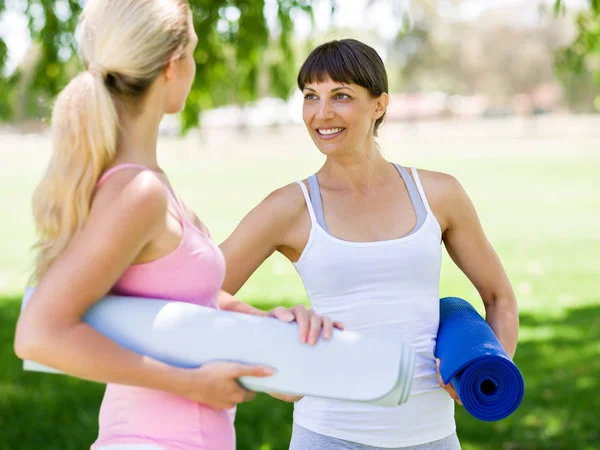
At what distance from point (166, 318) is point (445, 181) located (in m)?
1.26

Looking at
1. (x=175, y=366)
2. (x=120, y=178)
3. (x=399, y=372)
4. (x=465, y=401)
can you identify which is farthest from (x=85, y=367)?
(x=465, y=401)

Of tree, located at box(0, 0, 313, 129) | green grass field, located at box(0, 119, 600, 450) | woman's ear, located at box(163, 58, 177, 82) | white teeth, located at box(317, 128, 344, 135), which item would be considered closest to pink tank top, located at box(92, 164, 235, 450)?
woman's ear, located at box(163, 58, 177, 82)

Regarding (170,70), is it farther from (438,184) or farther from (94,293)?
(438,184)

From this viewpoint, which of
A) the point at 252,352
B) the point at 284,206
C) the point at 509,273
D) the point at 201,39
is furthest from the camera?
the point at 509,273

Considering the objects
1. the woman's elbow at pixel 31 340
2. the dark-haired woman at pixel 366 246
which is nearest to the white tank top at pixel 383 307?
the dark-haired woman at pixel 366 246

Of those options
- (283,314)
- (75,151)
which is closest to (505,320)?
(283,314)

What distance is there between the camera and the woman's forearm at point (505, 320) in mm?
2742

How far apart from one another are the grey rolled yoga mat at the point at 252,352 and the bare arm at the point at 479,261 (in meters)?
1.03

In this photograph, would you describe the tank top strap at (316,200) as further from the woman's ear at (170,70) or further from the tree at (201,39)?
the tree at (201,39)

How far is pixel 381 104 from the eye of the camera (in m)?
2.86

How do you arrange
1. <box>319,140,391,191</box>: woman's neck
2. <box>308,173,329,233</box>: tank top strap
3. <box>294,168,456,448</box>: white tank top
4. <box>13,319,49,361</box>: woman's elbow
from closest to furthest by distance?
<box>13,319,49,361</box>: woman's elbow → <box>294,168,456,448</box>: white tank top → <box>308,173,329,233</box>: tank top strap → <box>319,140,391,191</box>: woman's neck

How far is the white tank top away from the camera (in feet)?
8.43

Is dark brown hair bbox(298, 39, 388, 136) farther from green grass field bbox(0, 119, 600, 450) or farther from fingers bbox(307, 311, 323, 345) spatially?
fingers bbox(307, 311, 323, 345)

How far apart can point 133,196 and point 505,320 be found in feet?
4.76
